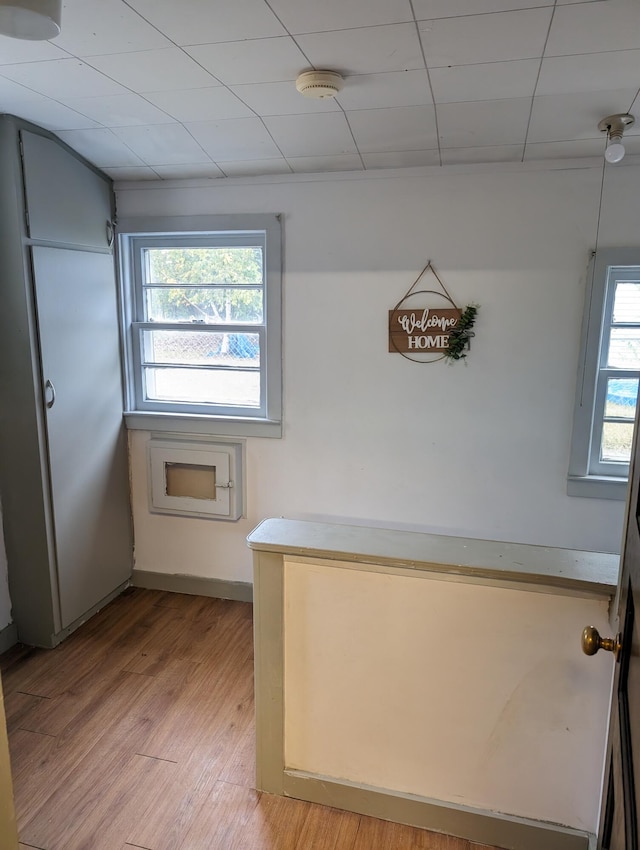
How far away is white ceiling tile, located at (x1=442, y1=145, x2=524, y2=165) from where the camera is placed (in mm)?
2242

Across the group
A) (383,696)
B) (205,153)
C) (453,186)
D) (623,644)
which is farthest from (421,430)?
(623,644)

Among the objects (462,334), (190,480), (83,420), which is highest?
(462,334)

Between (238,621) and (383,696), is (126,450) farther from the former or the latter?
(383,696)

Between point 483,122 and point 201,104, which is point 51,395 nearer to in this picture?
point 201,104

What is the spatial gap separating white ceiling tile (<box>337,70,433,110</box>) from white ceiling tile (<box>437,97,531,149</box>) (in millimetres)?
130

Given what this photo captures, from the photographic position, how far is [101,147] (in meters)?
2.46

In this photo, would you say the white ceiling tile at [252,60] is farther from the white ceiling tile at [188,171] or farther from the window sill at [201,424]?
the window sill at [201,424]

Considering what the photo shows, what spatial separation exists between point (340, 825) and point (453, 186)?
2418 millimetres

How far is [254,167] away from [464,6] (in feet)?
4.42

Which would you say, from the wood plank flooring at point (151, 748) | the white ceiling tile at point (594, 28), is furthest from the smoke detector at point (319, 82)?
the wood plank flooring at point (151, 748)

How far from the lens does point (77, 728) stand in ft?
6.97

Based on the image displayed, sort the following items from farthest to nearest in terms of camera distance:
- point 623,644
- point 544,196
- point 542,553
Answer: point 544,196, point 542,553, point 623,644

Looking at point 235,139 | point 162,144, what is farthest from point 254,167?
point 162,144

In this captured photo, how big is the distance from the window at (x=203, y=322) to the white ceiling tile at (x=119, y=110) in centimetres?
60
